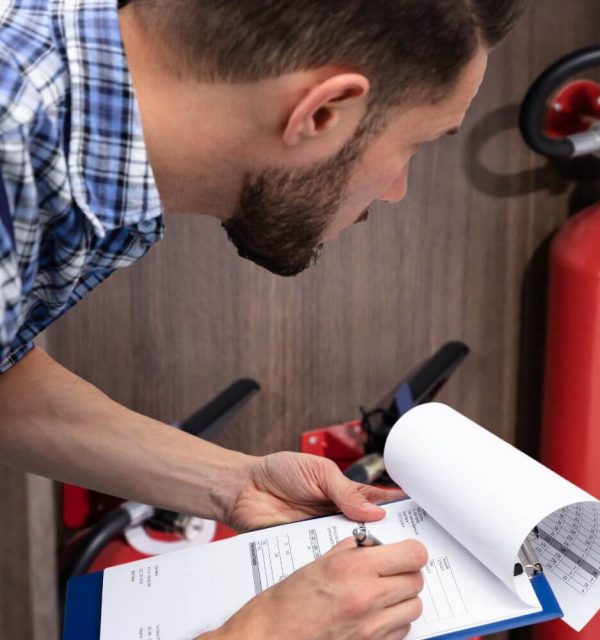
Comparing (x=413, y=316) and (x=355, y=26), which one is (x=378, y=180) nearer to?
(x=355, y=26)

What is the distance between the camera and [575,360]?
1346 mm

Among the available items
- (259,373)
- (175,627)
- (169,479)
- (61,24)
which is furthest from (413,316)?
(61,24)

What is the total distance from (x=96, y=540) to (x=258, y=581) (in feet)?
1.55

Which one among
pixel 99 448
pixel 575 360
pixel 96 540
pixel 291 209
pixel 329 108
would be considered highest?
pixel 329 108

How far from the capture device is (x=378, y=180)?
764 millimetres

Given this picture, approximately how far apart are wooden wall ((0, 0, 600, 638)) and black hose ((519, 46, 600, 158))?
0.16 m

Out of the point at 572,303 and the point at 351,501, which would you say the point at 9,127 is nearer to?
the point at 351,501

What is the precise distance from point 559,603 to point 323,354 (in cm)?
74

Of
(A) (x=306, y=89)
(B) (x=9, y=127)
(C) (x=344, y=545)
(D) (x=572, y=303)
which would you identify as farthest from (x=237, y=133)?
(D) (x=572, y=303)

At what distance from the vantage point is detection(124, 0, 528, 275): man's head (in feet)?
2.02

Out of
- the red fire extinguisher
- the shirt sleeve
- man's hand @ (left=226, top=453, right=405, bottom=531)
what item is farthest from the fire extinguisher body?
the shirt sleeve

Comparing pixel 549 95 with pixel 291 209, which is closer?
pixel 291 209

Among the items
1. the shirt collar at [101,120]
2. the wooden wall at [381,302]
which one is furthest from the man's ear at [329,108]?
the wooden wall at [381,302]

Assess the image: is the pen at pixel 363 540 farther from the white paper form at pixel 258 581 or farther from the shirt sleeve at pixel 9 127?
the shirt sleeve at pixel 9 127
